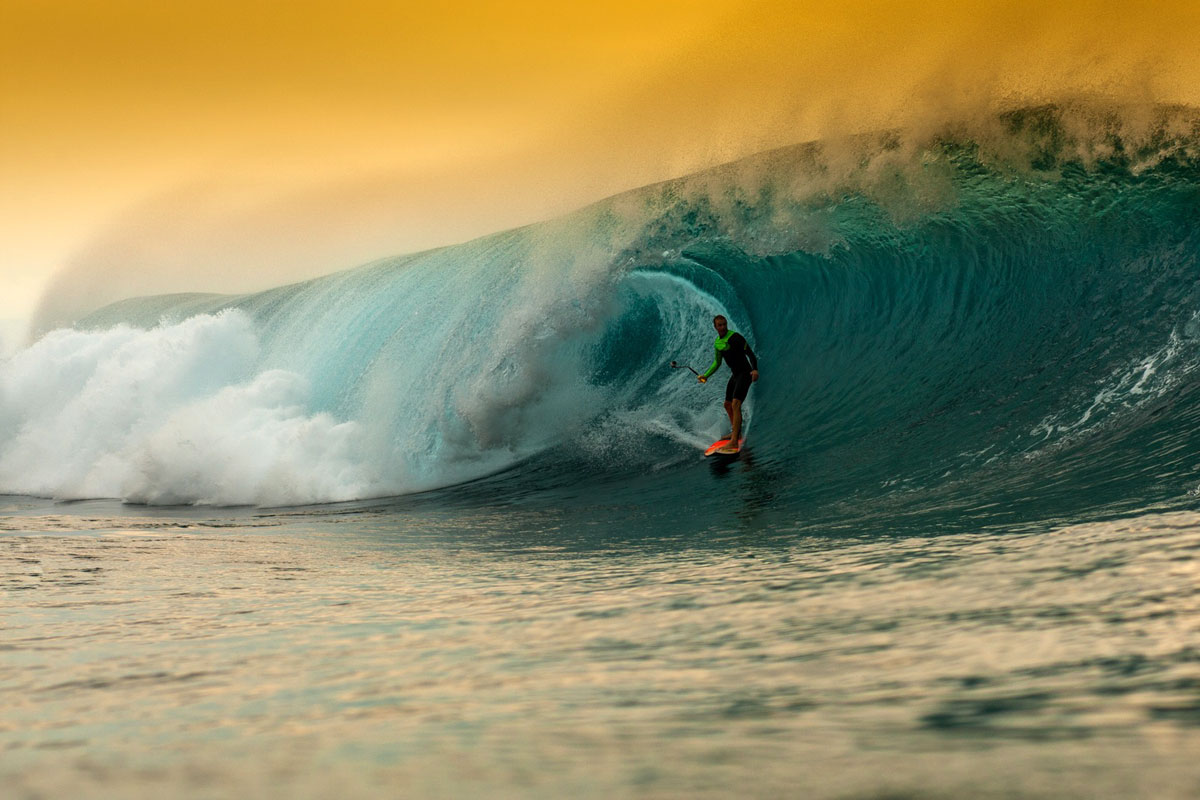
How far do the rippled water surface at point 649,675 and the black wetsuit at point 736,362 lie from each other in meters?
3.82

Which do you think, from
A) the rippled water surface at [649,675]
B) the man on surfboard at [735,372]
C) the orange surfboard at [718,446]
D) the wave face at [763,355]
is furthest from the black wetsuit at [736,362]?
the rippled water surface at [649,675]

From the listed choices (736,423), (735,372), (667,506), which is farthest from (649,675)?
(735,372)

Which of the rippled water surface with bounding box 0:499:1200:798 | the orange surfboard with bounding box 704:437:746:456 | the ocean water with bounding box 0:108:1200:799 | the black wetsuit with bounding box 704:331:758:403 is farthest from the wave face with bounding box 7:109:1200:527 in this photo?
the rippled water surface with bounding box 0:499:1200:798

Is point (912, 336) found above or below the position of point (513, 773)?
above

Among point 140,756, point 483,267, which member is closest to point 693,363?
point 483,267

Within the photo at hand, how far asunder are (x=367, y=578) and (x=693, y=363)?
644 centimetres

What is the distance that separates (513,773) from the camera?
203cm

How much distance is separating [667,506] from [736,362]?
7.39ft

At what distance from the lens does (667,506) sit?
7297 mm

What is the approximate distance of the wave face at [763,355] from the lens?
7699 mm

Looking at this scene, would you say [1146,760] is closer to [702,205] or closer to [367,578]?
[367,578]

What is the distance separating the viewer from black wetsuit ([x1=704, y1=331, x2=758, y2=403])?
9.05 metres

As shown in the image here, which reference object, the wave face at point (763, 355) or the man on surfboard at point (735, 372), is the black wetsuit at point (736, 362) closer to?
the man on surfboard at point (735, 372)

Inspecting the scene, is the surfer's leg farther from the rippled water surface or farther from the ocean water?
the rippled water surface
